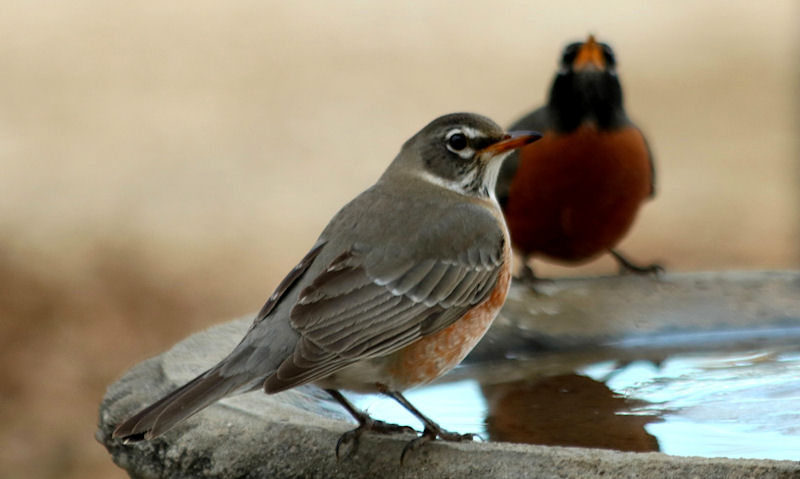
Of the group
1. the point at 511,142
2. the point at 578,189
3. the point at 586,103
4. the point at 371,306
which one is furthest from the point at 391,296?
the point at 586,103

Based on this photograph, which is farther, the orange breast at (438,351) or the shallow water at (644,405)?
the shallow water at (644,405)

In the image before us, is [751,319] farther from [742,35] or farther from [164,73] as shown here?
[742,35]

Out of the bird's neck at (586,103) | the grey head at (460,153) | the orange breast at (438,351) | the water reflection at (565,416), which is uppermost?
the grey head at (460,153)

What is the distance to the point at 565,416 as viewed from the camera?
345cm

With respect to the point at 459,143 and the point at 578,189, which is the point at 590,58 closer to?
the point at 578,189

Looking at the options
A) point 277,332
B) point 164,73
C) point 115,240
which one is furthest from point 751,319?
point 164,73

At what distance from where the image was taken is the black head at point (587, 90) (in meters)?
5.42

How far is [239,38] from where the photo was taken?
44.7 ft

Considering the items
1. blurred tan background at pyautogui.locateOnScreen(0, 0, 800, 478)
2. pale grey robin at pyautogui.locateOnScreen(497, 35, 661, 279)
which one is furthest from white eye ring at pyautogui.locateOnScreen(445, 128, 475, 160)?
blurred tan background at pyautogui.locateOnScreen(0, 0, 800, 478)

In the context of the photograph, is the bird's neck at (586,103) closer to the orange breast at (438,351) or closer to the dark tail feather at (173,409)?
the orange breast at (438,351)

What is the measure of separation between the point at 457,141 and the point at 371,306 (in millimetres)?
752

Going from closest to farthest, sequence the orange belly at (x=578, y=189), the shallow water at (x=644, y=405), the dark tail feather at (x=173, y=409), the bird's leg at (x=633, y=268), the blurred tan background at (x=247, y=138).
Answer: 1. the dark tail feather at (x=173, y=409)
2. the shallow water at (x=644, y=405)
3. the bird's leg at (x=633, y=268)
4. the orange belly at (x=578, y=189)
5. the blurred tan background at (x=247, y=138)

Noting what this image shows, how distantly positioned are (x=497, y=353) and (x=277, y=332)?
126 centimetres

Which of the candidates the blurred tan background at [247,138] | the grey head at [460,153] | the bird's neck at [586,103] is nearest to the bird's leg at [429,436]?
the grey head at [460,153]
